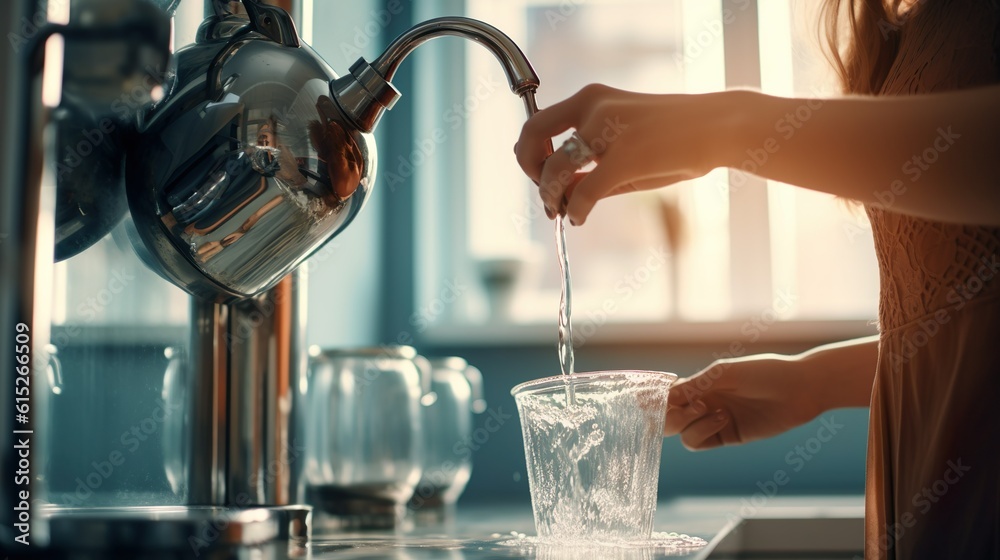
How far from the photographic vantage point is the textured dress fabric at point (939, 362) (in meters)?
0.71

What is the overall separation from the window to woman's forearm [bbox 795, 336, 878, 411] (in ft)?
3.81

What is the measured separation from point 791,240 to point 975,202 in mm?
1673

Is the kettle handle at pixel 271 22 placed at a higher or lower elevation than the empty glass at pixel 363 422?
higher

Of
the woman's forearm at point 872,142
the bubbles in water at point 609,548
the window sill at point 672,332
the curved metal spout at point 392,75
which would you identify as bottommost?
the bubbles in water at point 609,548

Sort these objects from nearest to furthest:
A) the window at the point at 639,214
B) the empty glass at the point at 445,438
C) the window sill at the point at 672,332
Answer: the empty glass at the point at 445,438, the window sill at the point at 672,332, the window at the point at 639,214

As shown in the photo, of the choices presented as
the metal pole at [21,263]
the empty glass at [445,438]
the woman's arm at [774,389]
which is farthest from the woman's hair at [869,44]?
the empty glass at [445,438]

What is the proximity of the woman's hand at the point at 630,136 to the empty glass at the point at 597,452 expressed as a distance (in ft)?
0.38

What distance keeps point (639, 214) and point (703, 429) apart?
4.60ft

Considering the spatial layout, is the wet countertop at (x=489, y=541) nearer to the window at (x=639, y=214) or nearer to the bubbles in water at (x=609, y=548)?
the bubbles in water at (x=609, y=548)

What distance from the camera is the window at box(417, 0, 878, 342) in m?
2.18

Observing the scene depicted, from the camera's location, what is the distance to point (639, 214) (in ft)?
7.37

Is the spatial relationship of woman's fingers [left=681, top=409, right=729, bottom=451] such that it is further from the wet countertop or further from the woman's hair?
the woman's hair

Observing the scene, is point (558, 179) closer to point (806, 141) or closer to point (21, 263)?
point (806, 141)

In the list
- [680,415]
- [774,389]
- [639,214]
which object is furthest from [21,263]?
[639,214]
